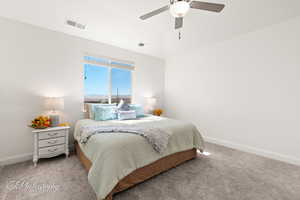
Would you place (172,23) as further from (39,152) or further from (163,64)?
(39,152)

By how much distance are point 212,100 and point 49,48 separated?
164 inches

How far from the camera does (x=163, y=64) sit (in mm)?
5137

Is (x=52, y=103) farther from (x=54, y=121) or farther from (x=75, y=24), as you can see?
(x=75, y=24)

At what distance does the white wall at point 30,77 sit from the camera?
2424mm

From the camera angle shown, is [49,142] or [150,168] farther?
[49,142]

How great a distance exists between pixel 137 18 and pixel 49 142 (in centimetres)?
290

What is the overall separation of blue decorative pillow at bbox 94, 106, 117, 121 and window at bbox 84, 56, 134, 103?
0.65 meters

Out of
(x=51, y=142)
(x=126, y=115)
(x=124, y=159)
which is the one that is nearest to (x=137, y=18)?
(x=126, y=115)

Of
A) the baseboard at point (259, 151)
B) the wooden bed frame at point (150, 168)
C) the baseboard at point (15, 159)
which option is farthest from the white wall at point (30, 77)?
the baseboard at point (259, 151)

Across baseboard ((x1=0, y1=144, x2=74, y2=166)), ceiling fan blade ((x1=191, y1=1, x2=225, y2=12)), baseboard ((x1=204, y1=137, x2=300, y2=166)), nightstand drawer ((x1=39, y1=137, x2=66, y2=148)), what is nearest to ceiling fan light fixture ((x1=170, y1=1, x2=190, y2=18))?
ceiling fan blade ((x1=191, y1=1, x2=225, y2=12))

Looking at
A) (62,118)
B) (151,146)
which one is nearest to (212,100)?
(151,146)

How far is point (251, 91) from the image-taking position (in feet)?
9.96

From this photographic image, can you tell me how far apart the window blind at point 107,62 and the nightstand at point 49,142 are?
181 centimetres

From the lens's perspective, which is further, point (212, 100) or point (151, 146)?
point (212, 100)
